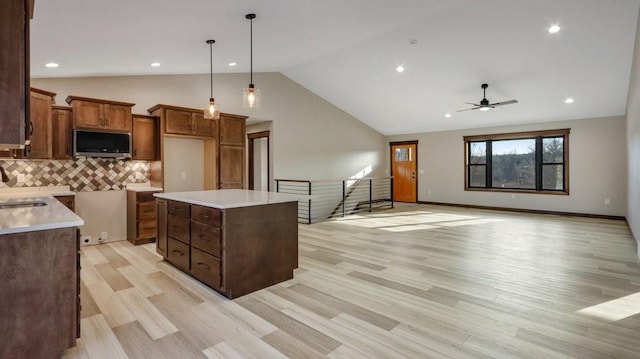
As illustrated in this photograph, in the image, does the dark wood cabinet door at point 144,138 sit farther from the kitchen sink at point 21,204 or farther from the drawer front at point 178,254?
the kitchen sink at point 21,204

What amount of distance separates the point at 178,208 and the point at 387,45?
4532 mm

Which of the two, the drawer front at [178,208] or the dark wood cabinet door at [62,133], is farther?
the dark wood cabinet door at [62,133]

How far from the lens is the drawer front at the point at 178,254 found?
11.2ft

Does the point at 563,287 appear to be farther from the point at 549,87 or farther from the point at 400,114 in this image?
the point at 400,114

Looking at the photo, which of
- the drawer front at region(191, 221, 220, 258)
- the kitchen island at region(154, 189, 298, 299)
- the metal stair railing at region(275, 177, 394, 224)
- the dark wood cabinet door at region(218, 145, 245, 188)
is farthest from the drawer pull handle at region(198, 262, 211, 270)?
the metal stair railing at region(275, 177, 394, 224)

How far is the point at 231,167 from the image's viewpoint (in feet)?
19.9

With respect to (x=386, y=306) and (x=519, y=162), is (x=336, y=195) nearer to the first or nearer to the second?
(x=519, y=162)

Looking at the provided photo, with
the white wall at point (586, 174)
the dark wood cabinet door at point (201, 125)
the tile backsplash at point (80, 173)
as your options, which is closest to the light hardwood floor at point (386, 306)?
the tile backsplash at point (80, 173)

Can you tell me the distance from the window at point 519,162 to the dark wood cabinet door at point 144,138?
8192 mm

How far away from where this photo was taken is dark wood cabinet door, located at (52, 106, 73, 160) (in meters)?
4.47

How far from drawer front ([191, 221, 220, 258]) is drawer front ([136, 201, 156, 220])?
2.16 m

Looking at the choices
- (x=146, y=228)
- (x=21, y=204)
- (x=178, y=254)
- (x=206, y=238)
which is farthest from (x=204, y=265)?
(x=146, y=228)

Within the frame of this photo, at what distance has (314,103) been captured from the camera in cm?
848

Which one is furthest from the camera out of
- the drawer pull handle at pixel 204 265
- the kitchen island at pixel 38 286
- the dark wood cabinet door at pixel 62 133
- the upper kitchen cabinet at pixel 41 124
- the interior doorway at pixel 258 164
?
the interior doorway at pixel 258 164
